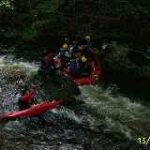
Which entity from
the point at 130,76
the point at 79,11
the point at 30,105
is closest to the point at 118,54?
the point at 130,76

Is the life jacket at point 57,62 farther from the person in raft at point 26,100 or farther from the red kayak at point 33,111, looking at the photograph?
the person in raft at point 26,100

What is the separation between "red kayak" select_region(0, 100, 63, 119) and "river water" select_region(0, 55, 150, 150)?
6.9 inches

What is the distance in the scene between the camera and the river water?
12391mm

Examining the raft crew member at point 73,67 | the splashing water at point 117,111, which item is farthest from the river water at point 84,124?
the raft crew member at point 73,67

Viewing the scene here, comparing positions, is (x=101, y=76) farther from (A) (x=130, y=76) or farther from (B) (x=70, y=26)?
(B) (x=70, y=26)

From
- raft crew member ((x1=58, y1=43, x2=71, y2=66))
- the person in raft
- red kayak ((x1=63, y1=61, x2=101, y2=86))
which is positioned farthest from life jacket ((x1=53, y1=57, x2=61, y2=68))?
the person in raft

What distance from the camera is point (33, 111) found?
1384cm

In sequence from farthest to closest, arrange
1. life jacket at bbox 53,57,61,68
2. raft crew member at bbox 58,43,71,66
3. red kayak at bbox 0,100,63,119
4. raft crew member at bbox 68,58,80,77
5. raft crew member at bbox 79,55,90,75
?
raft crew member at bbox 58,43,71,66 < raft crew member at bbox 79,55,90,75 < raft crew member at bbox 68,58,80,77 < life jacket at bbox 53,57,61,68 < red kayak at bbox 0,100,63,119

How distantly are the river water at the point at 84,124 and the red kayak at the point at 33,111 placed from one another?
18 cm

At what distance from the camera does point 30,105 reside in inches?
553

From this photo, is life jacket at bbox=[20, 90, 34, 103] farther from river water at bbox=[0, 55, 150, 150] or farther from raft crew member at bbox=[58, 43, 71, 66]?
raft crew member at bbox=[58, 43, 71, 66]

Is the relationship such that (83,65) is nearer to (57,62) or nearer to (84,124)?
(57,62)

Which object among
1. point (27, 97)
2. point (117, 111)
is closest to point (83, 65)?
point (117, 111)

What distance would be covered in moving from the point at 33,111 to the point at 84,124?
5.72ft
